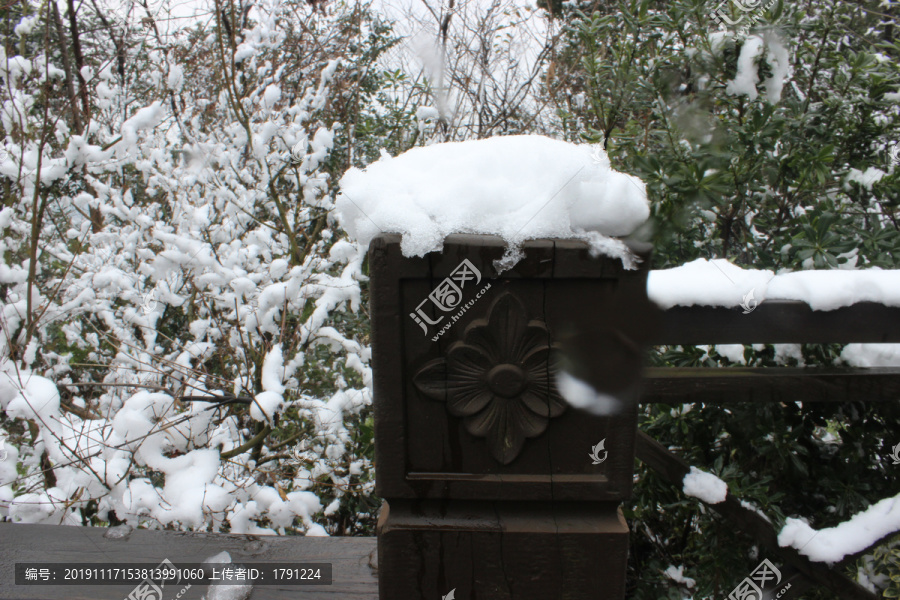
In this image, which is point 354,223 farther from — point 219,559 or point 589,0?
point 589,0

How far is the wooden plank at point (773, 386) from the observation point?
1242 mm

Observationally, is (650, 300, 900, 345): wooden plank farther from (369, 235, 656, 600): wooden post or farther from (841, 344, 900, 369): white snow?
(841, 344, 900, 369): white snow

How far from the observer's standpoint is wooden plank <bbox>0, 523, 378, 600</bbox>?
1408 mm

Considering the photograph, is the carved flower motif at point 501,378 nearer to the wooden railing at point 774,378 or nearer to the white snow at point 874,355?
the wooden railing at point 774,378

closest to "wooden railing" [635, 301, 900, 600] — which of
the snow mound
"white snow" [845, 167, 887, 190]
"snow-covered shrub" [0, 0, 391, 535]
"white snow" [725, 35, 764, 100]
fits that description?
the snow mound

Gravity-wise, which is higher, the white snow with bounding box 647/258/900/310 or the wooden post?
the white snow with bounding box 647/258/900/310

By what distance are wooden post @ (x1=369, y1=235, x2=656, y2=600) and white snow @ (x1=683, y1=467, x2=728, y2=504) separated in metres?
0.51

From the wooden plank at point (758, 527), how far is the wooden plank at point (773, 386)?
9.1 inches

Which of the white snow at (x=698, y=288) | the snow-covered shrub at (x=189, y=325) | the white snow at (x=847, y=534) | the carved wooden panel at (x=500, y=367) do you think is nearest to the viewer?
the carved wooden panel at (x=500, y=367)

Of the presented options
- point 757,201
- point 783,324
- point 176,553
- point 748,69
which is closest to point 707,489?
point 783,324

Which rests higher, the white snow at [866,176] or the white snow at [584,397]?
the white snow at [866,176]

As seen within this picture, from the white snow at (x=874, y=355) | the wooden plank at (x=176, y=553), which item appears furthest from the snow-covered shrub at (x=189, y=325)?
the white snow at (x=874, y=355)

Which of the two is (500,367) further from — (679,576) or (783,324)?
(679,576)

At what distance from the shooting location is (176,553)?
1551mm
